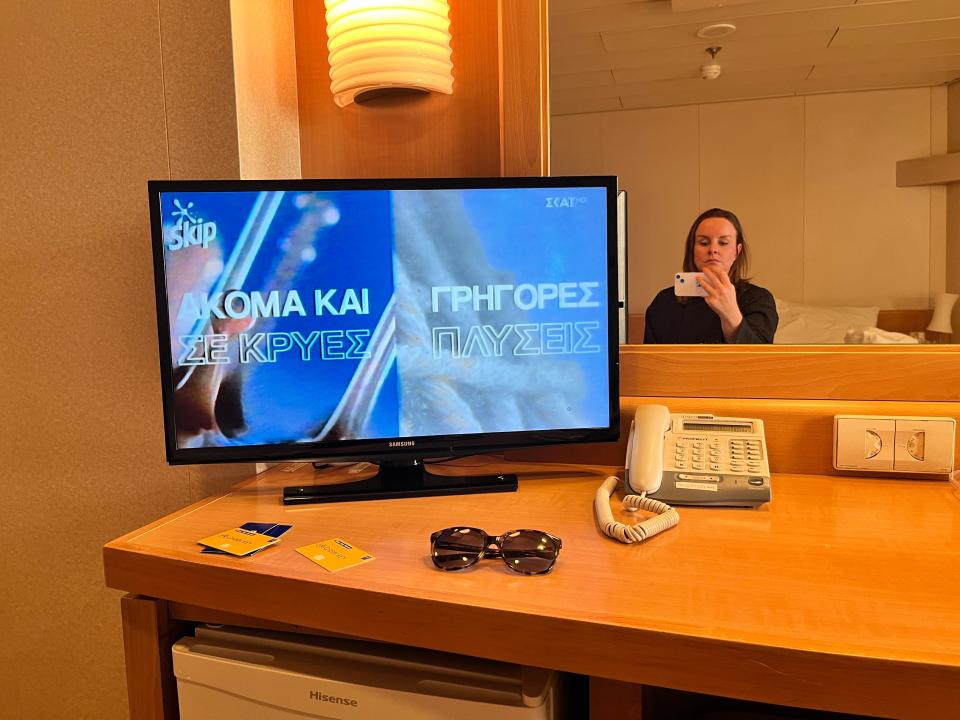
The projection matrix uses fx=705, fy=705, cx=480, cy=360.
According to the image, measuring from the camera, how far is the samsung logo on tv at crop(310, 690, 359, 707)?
0.82 meters

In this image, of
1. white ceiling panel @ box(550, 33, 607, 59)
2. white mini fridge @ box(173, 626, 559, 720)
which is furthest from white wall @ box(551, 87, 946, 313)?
white mini fridge @ box(173, 626, 559, 720)

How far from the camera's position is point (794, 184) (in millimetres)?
1250

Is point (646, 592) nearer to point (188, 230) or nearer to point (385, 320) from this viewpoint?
point (385, 320)

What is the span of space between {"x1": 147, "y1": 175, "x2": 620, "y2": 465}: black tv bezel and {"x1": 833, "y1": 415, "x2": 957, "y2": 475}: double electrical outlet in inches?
14.3

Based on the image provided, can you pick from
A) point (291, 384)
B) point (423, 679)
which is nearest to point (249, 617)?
point (423, 679)

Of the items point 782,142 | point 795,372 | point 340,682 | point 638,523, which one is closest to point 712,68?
point 782,142

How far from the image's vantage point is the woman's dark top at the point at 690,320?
50.0 inches

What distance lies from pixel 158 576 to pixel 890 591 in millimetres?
862

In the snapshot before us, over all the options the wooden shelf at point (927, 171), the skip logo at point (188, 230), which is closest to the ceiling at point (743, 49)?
the wooden shelf at point (927, 171)

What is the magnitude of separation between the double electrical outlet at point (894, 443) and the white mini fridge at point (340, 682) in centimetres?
64

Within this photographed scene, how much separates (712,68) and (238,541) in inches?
44.6

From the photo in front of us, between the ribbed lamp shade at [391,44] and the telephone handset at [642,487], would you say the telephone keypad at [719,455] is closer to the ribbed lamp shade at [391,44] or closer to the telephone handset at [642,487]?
the telephone handset at [642,487]

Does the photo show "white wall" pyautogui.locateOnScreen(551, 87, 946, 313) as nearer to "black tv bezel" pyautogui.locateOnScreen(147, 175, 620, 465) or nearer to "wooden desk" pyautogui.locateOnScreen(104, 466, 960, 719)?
"black tv bezel" pyautogui.locateOnScreen(147, 175, 620, 465)

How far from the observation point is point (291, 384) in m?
1.13
